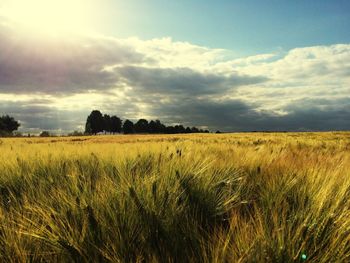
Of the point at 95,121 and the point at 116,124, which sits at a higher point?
the point at 95,121

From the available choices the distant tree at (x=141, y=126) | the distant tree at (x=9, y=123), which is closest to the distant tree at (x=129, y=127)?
the distant tree at (x=141, y=126)

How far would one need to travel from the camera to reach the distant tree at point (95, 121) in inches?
3408

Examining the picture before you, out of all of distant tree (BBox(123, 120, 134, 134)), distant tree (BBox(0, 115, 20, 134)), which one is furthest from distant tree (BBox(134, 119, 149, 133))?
distant tree (BBox(0, 115, 20, 134))

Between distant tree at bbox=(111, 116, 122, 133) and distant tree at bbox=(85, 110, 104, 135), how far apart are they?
3.00 m

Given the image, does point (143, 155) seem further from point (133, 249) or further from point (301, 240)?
point (301, 240)

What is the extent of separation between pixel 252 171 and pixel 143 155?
1.46 m

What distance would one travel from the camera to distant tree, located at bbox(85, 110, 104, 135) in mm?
86562

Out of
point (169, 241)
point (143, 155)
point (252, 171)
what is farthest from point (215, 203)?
point (143, 155)

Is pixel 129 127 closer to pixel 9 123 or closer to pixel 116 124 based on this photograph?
pixel 116 124

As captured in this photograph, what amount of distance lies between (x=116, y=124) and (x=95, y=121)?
5998 mm

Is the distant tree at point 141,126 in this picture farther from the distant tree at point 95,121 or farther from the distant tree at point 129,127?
the distant tree at point 95,121

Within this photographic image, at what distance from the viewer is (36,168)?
362 cm

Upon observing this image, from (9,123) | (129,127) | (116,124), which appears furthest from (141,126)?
(9,123)

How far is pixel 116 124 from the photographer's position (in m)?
90.4
